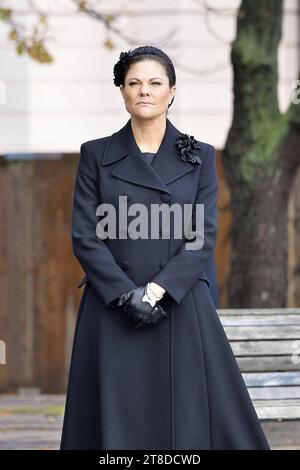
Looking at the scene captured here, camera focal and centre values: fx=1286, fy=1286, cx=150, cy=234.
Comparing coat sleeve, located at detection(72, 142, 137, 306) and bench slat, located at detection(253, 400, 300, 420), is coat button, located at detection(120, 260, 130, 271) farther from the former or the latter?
bench slat, located at detection(253, 400, 300, 420)

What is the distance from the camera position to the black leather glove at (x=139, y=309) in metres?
4.62

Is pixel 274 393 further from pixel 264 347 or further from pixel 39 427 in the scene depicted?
pixel 39 427

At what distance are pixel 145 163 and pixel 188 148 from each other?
0.19 m

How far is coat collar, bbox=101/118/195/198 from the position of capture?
4777 millimetres

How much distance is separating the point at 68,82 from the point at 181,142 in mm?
8258

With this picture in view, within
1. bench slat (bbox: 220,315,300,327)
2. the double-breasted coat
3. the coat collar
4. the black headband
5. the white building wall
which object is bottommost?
the double-breasted coat

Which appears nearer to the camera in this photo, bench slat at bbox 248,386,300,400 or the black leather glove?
the black leather glove

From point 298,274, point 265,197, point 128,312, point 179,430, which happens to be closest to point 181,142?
point 128,312

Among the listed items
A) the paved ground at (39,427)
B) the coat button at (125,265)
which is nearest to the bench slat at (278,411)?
the paved ground at (39,427)

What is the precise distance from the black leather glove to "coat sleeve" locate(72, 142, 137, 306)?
0.03m

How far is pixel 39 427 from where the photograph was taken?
7.86 meters

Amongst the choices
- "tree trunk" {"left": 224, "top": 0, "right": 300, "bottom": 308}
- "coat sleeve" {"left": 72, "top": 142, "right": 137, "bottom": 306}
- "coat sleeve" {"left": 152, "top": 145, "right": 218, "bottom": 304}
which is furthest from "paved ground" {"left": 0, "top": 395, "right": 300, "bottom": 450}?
"coat sleeve" {"left": 72, "top": 142, "right": 137, "bottom": 306}

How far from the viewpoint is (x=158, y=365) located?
15.6ft

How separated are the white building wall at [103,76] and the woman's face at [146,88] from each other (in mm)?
7914
